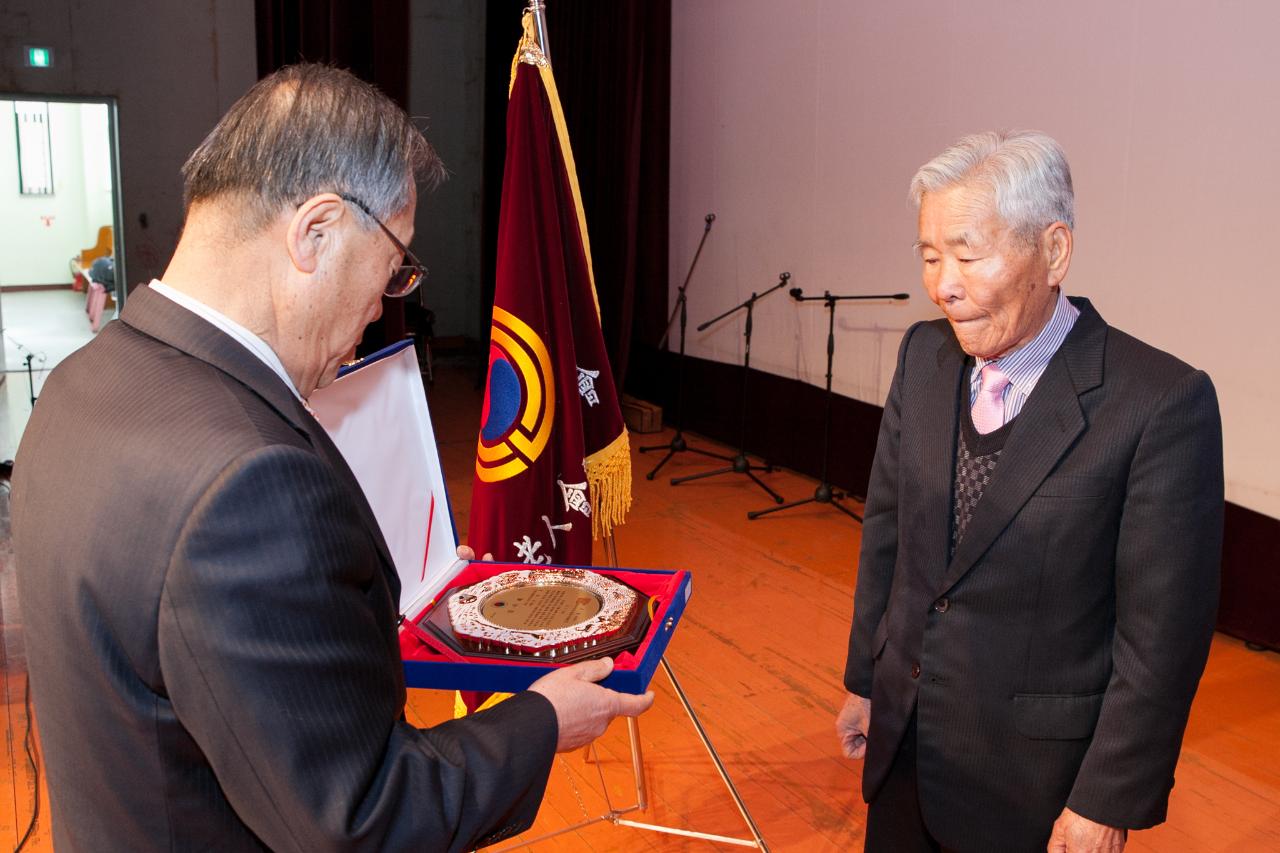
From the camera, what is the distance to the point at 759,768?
2922 mm

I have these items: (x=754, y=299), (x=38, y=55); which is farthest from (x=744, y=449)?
(x=38, y=55)

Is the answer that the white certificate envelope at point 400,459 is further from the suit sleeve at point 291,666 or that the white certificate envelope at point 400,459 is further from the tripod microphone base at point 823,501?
the tripod microphone base at point 823,501

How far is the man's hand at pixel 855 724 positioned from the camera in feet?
6.05

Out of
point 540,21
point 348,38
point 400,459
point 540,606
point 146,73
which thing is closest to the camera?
point 540,606

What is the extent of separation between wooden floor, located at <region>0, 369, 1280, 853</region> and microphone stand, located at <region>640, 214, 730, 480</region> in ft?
5.16

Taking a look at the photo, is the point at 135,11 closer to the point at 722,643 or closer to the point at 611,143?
the point at 611,143

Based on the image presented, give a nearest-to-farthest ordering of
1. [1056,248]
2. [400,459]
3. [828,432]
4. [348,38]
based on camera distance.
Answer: [1056,248]
[400,459]
[828,432]
[348,38]

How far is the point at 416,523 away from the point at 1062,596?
1037 mm

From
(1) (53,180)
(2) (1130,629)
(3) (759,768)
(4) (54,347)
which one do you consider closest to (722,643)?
(3) (759,768)

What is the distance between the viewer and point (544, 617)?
1594 mm

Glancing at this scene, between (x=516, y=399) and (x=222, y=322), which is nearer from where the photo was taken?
(x=222, y=322)

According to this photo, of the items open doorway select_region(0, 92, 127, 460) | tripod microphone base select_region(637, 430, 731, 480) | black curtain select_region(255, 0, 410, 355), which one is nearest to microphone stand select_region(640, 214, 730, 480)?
tripod microphone base select_region(637, 430, 731, 480)

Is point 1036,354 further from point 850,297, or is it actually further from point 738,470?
point 738,470

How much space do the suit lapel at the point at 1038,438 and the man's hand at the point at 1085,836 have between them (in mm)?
365
